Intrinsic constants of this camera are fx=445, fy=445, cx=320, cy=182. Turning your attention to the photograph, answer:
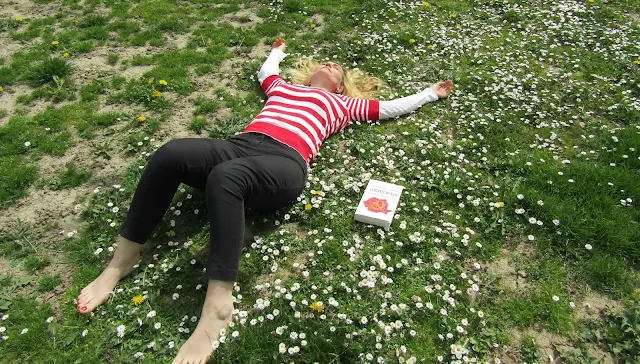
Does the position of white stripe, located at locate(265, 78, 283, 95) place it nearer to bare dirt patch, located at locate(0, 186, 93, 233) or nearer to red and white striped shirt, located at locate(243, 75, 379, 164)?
red and white striped shirt, located at locate(243, 75, 379, 164)

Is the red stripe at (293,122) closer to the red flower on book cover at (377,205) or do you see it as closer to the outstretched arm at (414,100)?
the red flower on book cover at (377,205)

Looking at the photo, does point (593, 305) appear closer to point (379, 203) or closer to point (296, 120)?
point (379, 203)

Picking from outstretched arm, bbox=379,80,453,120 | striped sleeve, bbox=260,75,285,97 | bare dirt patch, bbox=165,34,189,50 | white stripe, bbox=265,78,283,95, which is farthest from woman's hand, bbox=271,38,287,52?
outstretched arm, bbox=379,80,453,120

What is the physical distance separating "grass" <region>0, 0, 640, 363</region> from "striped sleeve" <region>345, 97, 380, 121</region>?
4.9 inches

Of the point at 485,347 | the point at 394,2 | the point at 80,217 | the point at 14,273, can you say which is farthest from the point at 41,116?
the point at 394,2

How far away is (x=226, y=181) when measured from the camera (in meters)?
3.73

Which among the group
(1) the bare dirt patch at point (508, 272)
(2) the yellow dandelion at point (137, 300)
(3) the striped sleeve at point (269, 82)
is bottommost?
(1) the bare dirt patch at point (508, 272)

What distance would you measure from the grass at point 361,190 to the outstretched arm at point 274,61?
9.9 inches

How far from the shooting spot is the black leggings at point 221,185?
11.9 feet

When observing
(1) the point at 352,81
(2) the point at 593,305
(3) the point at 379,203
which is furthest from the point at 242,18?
(2) the point at 593,305

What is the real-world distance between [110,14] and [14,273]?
623 centimetres

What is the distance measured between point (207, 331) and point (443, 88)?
467 centimetres

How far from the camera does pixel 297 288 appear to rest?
12.7 feet

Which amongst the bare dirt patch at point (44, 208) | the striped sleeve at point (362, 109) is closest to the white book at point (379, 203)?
the striped sleeve at point (362, 109)
